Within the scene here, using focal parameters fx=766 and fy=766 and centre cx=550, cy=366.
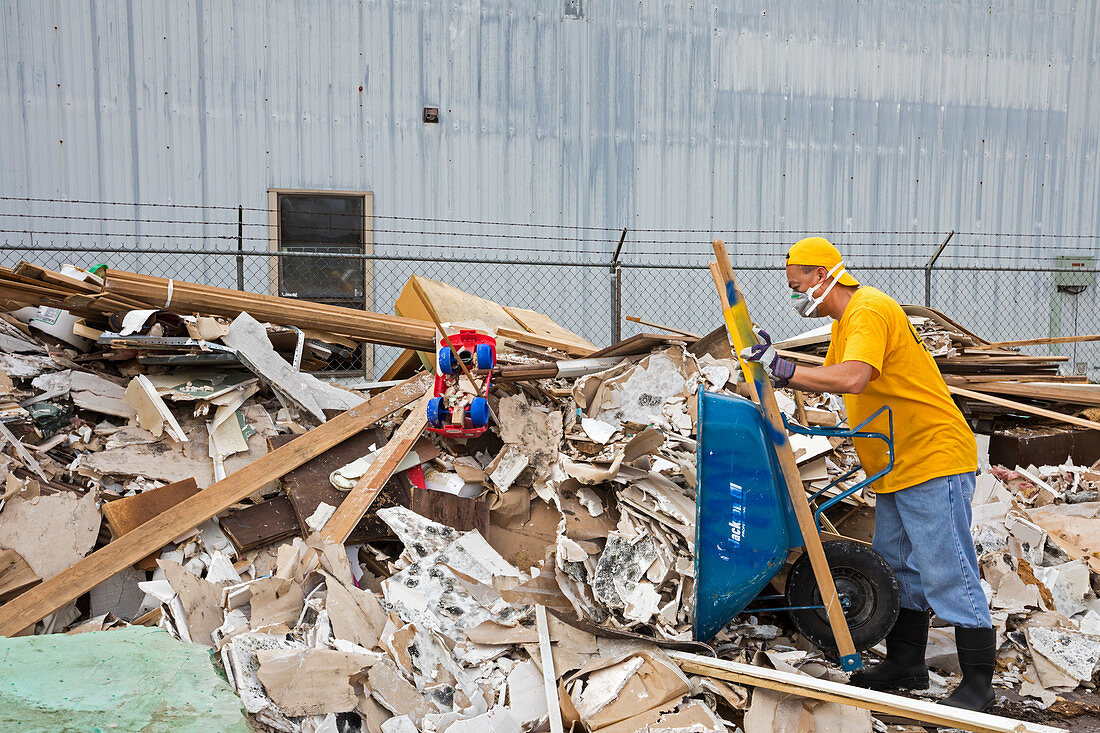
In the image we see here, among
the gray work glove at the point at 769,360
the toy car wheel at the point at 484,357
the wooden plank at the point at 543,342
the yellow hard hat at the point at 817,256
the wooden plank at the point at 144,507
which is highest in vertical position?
the yellow hard hat at the point at 817,256

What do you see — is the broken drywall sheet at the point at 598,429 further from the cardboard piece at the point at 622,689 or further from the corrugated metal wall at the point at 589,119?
the corrugated metal wall at the point at 589,119

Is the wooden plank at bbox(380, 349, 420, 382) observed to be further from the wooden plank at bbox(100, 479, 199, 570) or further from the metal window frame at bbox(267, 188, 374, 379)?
the metal window frame at bbox(267, 188, 374, 379)

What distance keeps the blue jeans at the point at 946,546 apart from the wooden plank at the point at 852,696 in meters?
0.40

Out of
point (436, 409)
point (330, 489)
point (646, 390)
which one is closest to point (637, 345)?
point (646, 390)

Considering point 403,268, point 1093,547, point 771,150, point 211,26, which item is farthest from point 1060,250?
point 211,26

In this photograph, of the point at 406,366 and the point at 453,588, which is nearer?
the point at 453,588

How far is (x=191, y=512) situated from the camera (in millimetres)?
4043

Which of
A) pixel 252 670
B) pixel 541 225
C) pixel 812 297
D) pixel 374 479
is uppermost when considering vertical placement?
pixel 541 225

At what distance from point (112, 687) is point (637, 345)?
11.1 feet

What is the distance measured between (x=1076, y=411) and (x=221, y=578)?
682 centimetres

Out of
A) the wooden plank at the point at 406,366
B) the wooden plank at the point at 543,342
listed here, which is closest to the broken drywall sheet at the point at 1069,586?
the wooden plank at the point at 543,342

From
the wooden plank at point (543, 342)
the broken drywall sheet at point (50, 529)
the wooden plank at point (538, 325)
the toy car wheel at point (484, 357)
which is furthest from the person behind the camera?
the wooden plank at point (538, 325)

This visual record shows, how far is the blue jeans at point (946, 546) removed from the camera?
3186 millimetres

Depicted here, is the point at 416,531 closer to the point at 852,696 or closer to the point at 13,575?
the point at 13,575
